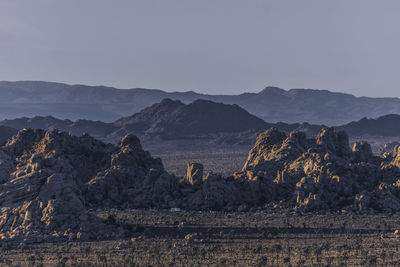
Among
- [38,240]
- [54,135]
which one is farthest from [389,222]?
[54,135]

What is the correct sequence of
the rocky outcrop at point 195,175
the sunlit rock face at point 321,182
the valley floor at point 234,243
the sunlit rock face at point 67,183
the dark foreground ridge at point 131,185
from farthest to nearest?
the rocky outcrop at point 195,175 < the sunlit rock face at point 321,182 < the dark foreground ridge at point 131,185 < the sunlit rock face at point 67,183 < the valley floor at point 234,243

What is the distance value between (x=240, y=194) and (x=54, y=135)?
23404mm

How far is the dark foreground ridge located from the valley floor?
2514 millimetres

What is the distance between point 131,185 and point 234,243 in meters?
22.2

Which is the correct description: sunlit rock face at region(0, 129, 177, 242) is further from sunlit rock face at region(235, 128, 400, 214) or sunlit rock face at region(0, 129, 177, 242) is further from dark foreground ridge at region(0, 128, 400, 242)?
sunlit rock face at region(235, 128, 400, 214)

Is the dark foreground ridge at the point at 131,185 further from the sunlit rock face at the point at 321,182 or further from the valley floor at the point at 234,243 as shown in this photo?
the valley floor at the point at 234,243

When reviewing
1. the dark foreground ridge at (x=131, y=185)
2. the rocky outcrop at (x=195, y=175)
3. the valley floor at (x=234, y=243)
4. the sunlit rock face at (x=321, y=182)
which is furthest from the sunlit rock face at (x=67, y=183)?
the sunlit rock face at (x=321, y=182)

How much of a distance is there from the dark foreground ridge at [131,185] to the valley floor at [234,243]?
2.51 meters

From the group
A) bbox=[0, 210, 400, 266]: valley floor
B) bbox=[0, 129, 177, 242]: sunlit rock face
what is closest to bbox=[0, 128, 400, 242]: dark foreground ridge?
bbox=[0, 129, 177, 242]: sunlit rock face

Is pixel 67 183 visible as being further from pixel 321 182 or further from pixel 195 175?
pixel 321 182

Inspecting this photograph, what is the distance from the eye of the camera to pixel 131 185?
66750mm

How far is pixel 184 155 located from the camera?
532 ft

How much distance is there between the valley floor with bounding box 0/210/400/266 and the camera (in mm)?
40844

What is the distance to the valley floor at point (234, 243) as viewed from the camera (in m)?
40.8
